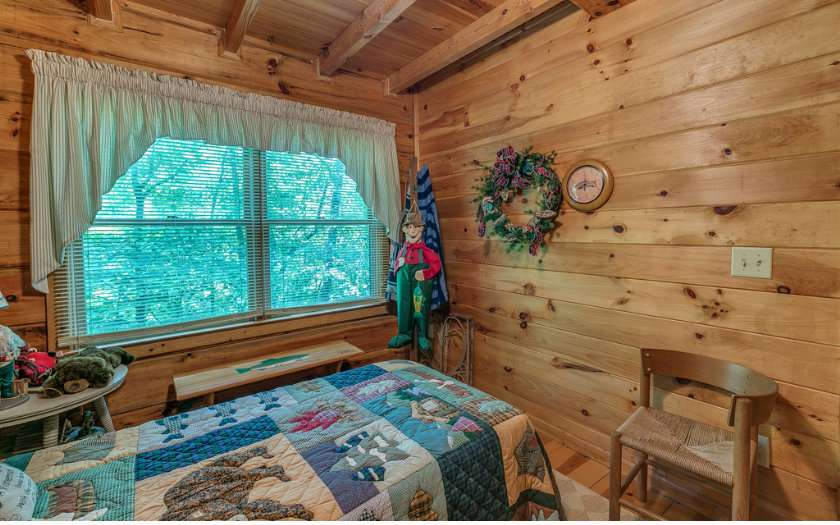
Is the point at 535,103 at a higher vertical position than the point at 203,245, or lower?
Answer: higher

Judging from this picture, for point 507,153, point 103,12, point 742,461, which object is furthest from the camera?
point 507,153

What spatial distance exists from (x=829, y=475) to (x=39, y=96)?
11.8 feet

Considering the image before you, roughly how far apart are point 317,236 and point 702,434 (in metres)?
2.37

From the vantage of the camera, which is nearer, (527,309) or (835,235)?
(835,235)

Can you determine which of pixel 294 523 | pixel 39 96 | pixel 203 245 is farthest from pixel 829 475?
pixel 39 96

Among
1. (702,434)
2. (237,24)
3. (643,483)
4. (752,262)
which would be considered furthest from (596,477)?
(237,24)

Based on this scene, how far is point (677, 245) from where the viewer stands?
172cm

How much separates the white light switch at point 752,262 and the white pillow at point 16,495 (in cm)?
242

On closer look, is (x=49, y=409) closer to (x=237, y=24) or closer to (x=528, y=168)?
(x=237, y=24)

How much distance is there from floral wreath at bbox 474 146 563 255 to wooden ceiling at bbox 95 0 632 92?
71 centimetres

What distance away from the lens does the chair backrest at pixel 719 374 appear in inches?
49.5

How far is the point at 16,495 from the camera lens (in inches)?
38.7

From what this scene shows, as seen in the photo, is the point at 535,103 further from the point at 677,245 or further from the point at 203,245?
the point at 203,245

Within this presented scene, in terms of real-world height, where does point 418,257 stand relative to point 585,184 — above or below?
below
